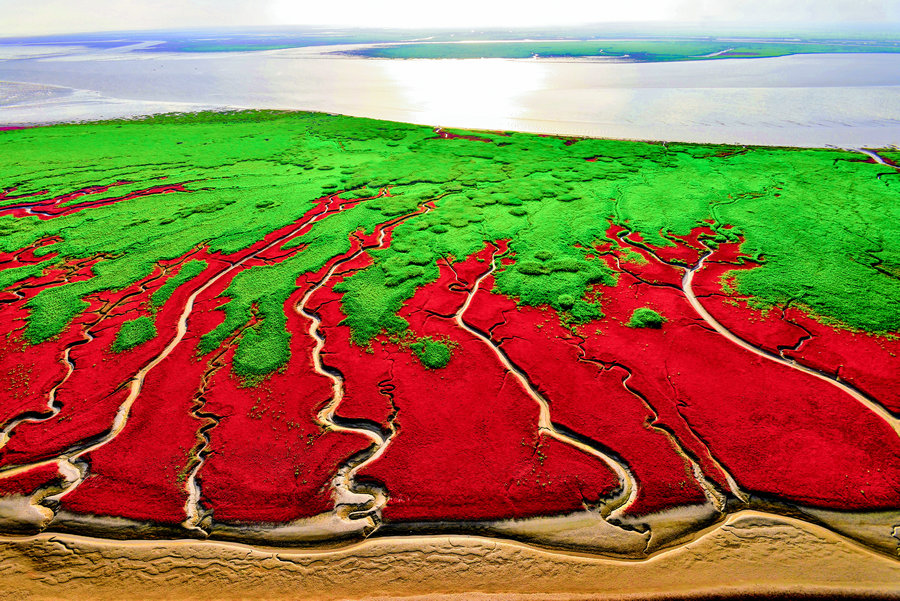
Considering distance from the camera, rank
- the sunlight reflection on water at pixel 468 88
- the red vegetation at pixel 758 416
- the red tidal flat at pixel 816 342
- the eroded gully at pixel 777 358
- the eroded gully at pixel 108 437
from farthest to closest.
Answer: the sunlight reflection on water at pixel 468 88 < the red tidal flat at pixel 816 342 < the eroded gully at pixel 777 358 < the eroded gully at pixel 108 437 < the red vegetation at pixel 758 416

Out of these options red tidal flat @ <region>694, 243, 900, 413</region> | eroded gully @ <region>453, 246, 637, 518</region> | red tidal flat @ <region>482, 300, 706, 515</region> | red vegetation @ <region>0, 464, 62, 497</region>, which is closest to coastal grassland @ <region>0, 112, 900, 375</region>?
red tidal flat @ <region>694, 243, 900, 413</region>

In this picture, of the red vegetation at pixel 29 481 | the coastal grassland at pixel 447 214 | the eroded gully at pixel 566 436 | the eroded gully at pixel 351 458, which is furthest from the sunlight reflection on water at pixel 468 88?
the red vegetation at pixel 29 481

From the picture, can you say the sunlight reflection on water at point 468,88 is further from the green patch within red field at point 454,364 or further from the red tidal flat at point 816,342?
the red tidal flat at point 816,342

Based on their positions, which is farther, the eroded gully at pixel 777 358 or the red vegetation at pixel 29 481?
the eroded gully at pixel 777 358

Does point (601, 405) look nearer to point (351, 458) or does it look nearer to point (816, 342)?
point (351, 458)

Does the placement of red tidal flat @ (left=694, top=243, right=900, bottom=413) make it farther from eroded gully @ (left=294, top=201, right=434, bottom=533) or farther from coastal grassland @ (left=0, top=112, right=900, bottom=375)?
eroded gully @ (left=294, top=201, right=434, bottom=533)

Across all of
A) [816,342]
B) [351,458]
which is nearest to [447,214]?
[351,458]
